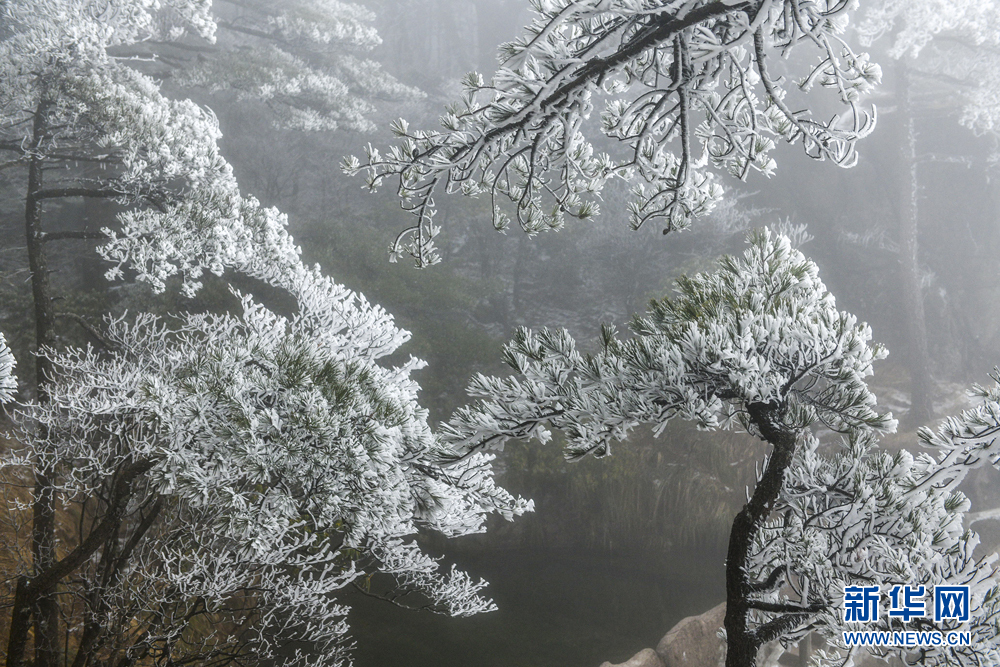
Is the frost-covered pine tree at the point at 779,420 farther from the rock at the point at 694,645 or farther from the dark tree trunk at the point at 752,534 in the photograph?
the rock at the point at 694,645

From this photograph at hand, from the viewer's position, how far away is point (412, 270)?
11.2m

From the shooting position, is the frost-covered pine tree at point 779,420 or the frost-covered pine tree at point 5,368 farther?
the frost-covered pine tree at point 5,368

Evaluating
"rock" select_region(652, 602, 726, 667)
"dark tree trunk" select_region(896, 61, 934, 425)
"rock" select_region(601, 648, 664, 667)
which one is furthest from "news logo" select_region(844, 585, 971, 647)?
"dark tree trunk" select_region(896, 61, 934, 425)

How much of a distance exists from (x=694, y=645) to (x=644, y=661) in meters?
0.65

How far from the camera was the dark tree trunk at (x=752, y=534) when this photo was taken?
2135 millimetres

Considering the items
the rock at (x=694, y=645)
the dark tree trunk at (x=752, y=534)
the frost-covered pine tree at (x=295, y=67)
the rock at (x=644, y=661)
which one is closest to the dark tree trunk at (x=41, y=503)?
the dark tree trunk at (x=752, y=534)

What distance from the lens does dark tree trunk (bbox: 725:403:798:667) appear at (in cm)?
213

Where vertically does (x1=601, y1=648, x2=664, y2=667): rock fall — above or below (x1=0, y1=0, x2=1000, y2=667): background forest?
below

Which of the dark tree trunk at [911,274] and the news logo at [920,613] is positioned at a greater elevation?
the dark tree trunk at [911,274]

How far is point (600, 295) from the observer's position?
1153cm

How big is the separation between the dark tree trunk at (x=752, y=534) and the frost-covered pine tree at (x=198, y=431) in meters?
1.18

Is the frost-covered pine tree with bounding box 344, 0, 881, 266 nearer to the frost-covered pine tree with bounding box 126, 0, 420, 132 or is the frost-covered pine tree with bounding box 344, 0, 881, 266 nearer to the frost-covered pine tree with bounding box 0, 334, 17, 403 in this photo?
the frost-covered pine tree with bounding box 0, 334, 17, 403

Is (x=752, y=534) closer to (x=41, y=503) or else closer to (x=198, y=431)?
(x=198, y=431)

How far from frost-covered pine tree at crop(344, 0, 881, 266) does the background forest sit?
5.27 meters
